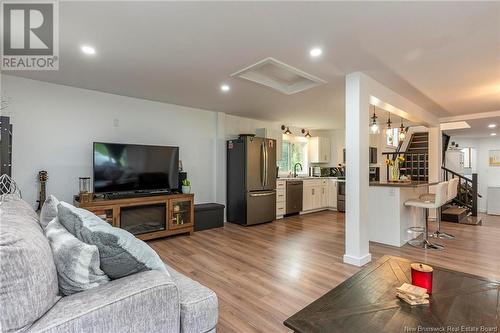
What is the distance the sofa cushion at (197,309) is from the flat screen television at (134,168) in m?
2.99

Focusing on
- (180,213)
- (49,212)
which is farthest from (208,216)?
(49,212)

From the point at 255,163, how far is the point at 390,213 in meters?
2.63

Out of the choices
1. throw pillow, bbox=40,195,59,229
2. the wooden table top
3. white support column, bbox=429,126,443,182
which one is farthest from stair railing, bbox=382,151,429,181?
throw pillow, bbox=40,195,59,229

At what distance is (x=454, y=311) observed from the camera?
124cm

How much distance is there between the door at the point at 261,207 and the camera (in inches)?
206

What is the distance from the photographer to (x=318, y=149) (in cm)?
749

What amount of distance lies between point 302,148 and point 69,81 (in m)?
5.94

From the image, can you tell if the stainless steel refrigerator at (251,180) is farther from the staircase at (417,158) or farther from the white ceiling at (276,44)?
the staircase at (417,158)

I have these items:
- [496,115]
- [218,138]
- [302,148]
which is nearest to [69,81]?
[218,138]

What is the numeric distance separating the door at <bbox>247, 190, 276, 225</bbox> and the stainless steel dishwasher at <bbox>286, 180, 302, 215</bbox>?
1.89 feet

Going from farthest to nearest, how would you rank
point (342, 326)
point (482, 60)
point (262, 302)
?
point (482, 60) → point (262, 302) → point (342, 326)

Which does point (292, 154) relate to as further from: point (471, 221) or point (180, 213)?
→ point (471, 221)

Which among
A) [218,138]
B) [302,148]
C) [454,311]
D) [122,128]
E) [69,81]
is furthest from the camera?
[302,148]

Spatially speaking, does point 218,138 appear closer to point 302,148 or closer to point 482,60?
point 302,148
